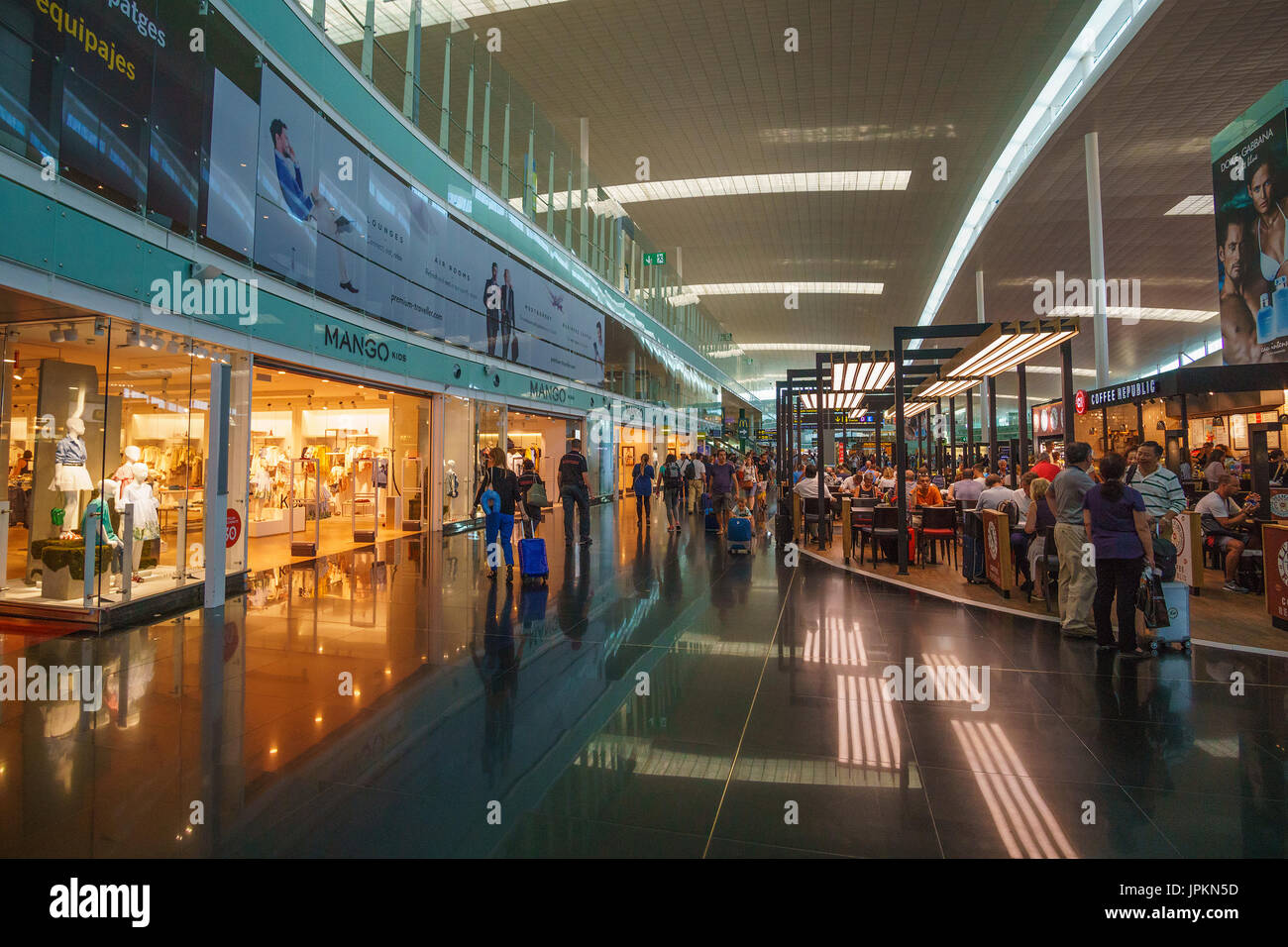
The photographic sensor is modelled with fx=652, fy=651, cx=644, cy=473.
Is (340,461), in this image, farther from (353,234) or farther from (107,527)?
(107,527)

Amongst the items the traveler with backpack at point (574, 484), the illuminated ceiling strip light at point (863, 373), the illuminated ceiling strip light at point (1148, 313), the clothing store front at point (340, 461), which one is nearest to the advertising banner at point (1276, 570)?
the illuminated ceiling strip light at point (863, 373)

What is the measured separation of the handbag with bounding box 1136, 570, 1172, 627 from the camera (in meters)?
4.85

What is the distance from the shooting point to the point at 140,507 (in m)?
6.81

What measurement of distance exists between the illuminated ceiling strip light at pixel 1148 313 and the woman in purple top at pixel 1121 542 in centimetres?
3042

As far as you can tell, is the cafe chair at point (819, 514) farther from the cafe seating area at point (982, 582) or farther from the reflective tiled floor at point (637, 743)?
the reflective tiled floor at point (637, 743)

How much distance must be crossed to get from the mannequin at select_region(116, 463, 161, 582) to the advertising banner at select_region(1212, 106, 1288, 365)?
15769mm

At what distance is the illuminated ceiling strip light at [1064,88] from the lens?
11.8m

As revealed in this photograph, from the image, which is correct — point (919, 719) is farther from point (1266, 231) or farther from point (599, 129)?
point (599, 129)

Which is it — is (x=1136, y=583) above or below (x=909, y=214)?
below

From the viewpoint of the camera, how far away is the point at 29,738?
3516 millimetres

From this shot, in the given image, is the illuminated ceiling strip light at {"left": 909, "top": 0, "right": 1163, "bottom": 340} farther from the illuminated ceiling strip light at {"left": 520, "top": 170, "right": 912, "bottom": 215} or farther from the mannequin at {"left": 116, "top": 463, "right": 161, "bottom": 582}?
→ the mannequin at {"left": 116, "top": 463, "right": 161, "bottom": 582}

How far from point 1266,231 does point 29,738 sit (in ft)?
52.0

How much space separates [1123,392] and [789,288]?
20783mm

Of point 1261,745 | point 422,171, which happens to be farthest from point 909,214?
point 1261,745
